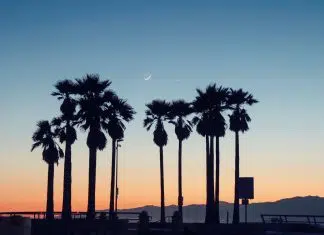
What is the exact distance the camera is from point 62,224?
4347 cm

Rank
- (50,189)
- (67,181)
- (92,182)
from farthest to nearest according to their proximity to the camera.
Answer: (50,189) → (67,181) → (92,182)

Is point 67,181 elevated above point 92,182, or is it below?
above

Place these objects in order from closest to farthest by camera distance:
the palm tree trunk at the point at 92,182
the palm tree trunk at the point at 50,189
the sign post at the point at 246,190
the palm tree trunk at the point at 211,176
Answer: the sign post at the point at 246,190 → the palm tree trunk at the point at 92,182 → the palm tree trunk at the point at 50,189 → the palm tree trunk at the point at 211,176

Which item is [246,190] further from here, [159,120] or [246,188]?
[159,120]

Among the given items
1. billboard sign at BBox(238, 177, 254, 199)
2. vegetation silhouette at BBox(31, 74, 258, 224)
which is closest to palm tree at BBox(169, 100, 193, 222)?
vegetation silhouette at BBox(31, 74, 258, 224)

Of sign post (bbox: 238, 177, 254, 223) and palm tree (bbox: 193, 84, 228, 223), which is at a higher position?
palm tree (bbox: 193, 84, 228, 223)

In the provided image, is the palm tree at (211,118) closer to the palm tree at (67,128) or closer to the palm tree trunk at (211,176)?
the palm tree trunk at (211,176)

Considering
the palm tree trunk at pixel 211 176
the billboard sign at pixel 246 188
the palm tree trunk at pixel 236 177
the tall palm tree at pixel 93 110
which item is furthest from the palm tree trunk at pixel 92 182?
the palm tree trunk at pixel 236 177

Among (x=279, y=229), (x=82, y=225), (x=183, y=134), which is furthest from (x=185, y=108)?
(x=82, y=225)

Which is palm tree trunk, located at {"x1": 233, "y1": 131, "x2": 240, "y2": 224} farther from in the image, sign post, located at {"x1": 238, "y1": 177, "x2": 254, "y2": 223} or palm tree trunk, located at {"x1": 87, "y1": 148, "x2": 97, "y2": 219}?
palm tree trunk, located at {"x1": 87, "y1": 148, "x2": 97, "y2": 219}

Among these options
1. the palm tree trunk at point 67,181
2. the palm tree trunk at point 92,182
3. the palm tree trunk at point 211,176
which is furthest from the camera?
the palm tree trunk at point 211,176

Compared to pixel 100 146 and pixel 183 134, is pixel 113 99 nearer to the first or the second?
pixel 100 146

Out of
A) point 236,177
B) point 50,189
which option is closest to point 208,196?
point 236,177

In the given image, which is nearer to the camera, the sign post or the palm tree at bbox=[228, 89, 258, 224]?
the sign post
